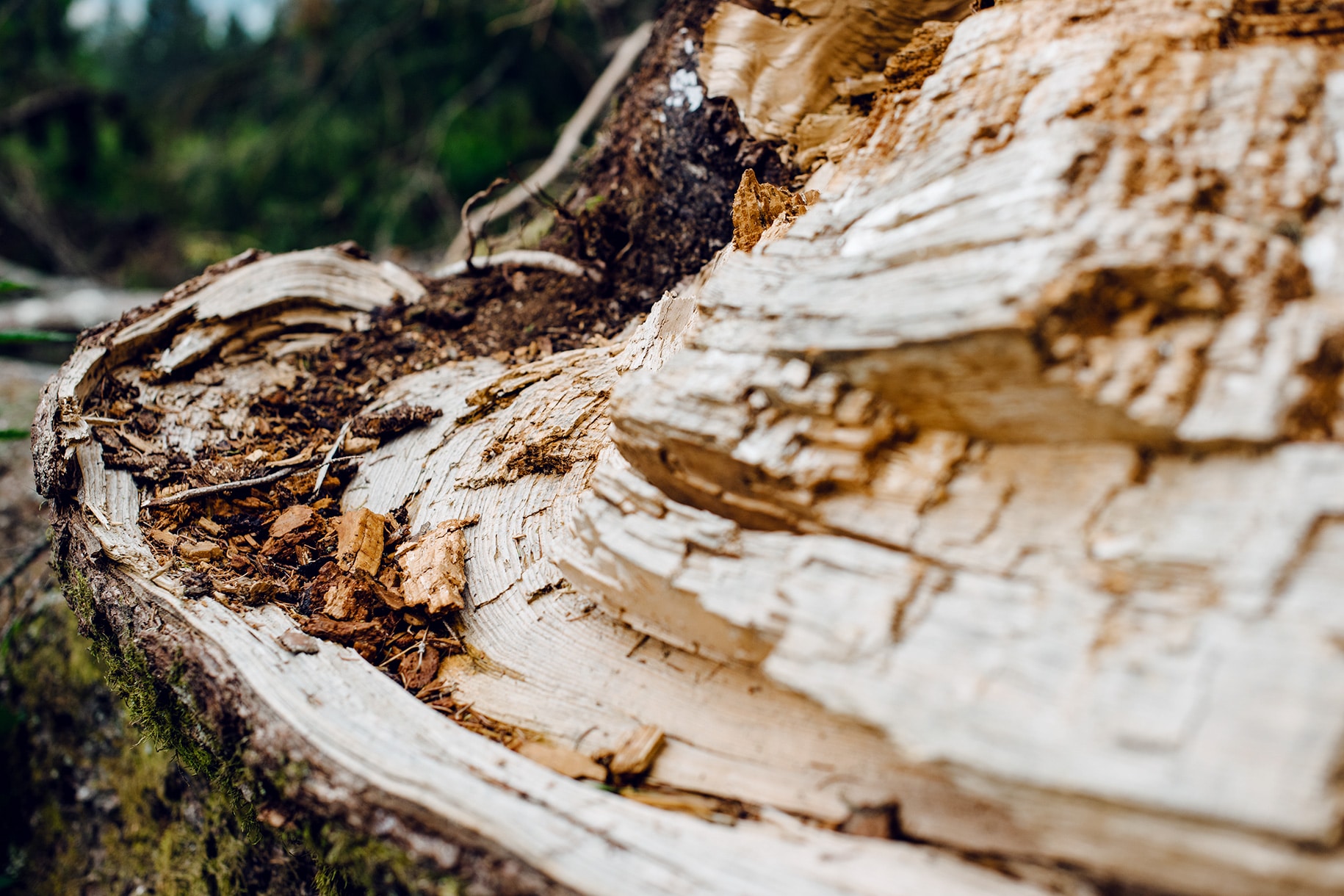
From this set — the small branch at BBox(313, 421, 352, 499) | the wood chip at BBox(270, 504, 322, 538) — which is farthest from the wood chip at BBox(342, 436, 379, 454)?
the wood chip at BBox(270, 504, 322, 538)

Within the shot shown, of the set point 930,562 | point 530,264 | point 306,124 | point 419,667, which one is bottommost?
point 419,667

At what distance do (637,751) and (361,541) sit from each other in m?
0.92

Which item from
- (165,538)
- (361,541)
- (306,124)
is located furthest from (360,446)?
(306,124)

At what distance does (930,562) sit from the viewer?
1114mm

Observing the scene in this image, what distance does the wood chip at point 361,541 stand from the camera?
1.75m

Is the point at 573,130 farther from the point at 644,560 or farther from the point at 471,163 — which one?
the point at 644,560

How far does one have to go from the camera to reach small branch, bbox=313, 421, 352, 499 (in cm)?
202

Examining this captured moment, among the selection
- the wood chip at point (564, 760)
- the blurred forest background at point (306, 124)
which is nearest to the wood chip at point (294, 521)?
the wood chip at point (564, 760)

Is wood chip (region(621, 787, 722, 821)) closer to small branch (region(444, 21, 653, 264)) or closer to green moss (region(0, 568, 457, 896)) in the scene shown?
green moss (region(0, 568, 457, 896))

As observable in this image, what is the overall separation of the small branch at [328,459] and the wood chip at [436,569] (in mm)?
423

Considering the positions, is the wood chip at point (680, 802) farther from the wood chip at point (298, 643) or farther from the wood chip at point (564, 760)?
the wood chip at point (298, 643)

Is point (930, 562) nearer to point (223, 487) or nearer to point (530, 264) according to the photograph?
point (223, 487)

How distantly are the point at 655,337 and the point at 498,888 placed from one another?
1.33 m

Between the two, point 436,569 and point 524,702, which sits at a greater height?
point 436,569
